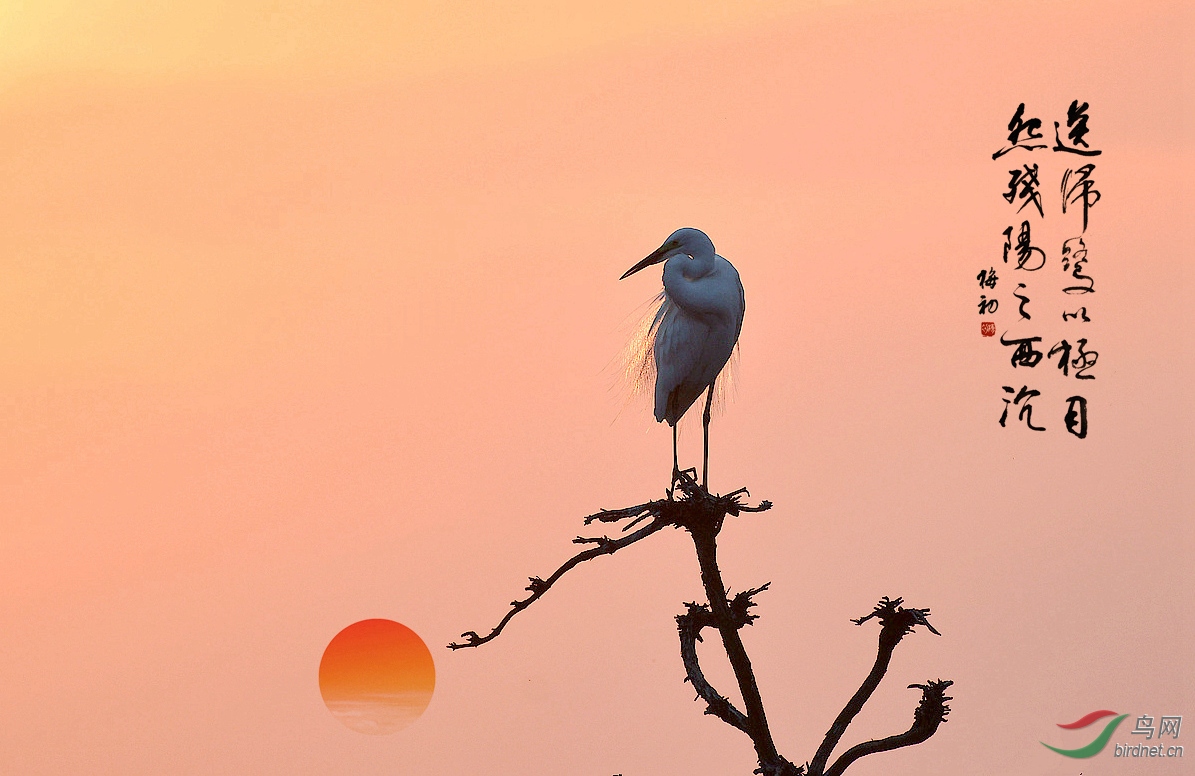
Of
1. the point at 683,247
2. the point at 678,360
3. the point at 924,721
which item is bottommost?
the point at 924,721

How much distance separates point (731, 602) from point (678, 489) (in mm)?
908

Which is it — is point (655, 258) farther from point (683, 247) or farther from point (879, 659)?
point (879, 659)

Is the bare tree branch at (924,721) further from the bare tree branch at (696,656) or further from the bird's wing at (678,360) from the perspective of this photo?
the bird's wing at (678,360)

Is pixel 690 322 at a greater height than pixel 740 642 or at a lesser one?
greater

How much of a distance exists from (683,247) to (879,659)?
3490 millimetres

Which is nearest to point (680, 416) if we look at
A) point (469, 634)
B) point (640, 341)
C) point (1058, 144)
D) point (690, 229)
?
point (640, 341)

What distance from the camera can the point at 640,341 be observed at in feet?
45.5

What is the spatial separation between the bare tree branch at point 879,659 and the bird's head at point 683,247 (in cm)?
306

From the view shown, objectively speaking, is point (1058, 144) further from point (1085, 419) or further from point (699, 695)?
point (699, 695)

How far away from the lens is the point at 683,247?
12992 millimetres

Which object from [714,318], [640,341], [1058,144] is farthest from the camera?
[1058,144]

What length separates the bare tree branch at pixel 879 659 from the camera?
11648 mm

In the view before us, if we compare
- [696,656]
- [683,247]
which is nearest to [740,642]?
[696,656]

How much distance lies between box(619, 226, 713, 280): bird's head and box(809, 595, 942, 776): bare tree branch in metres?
3.06
